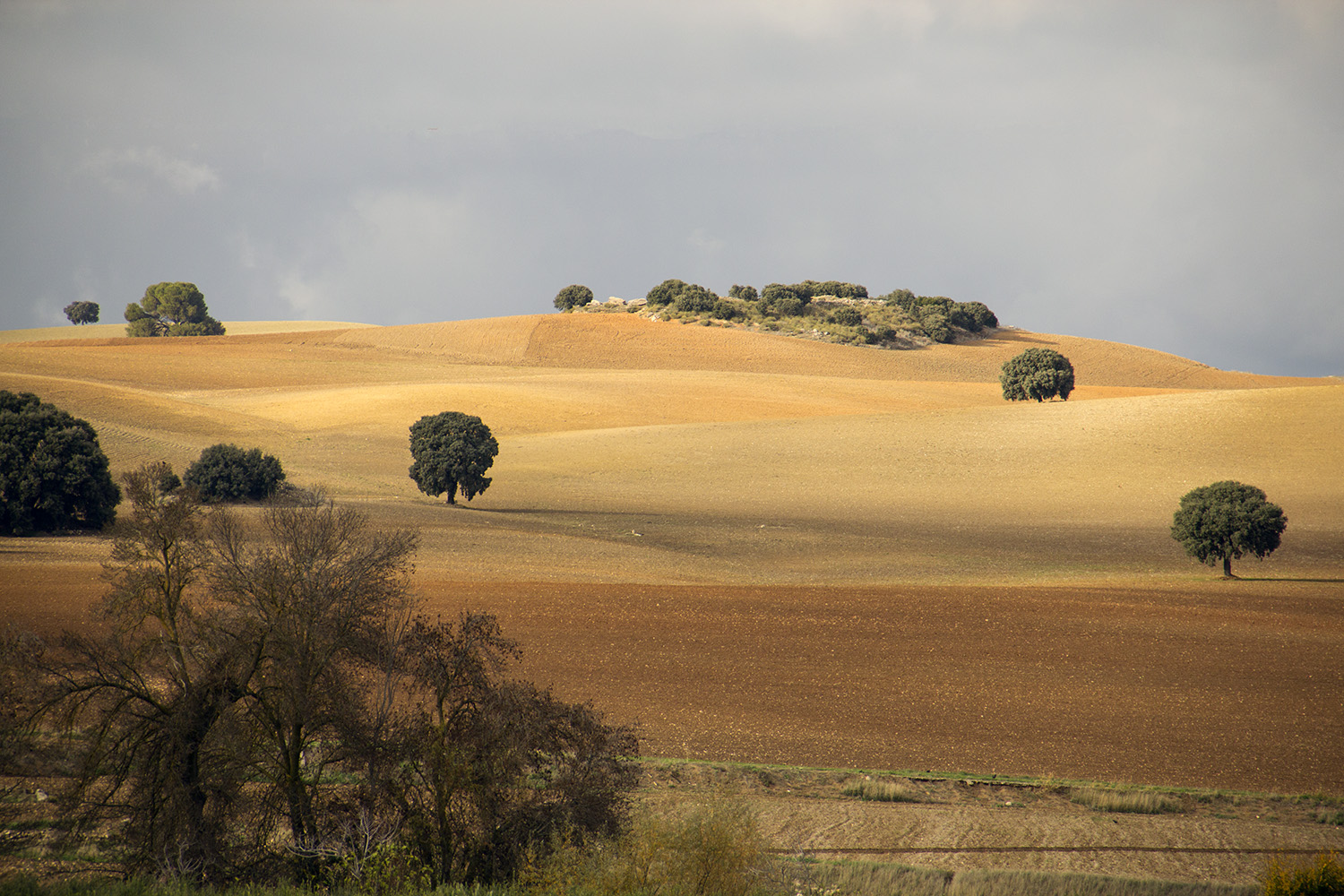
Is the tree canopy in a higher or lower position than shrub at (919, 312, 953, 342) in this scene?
lower

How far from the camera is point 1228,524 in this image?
2953 centimetres

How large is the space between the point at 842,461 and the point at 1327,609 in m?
27.0

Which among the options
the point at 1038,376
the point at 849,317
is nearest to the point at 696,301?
the point at 849,317

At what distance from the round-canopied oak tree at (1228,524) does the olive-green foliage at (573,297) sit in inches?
4131

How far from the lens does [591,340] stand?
338 feet

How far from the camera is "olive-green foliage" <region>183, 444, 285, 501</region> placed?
35.9 metres

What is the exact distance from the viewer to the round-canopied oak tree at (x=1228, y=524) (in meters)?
29.3

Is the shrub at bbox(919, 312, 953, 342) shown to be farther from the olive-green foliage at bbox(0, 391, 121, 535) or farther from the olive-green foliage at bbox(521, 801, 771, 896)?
the olive-green foliage at bbox(521, 801, 771, 896)

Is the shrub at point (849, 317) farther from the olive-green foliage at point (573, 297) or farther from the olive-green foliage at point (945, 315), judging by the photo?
the olive-green foliage at point (573, 297)

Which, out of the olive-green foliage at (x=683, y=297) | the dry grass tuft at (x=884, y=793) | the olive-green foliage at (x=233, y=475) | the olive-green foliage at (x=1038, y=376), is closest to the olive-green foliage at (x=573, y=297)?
the olive-green foliage at (x=683, y=297)

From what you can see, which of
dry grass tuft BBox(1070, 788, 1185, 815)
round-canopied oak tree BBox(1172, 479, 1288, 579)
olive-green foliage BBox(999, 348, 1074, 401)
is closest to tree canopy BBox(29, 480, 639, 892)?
dry grass tuft BBox(1070, 788, 1185, 815)

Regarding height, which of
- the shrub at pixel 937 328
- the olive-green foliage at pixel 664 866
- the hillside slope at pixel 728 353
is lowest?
the olive-green foliage at pixel 664 866

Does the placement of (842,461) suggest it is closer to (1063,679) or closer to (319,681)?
(1063,679)

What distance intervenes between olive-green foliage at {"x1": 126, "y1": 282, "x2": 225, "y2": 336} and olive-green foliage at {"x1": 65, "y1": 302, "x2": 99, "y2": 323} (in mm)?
30731
